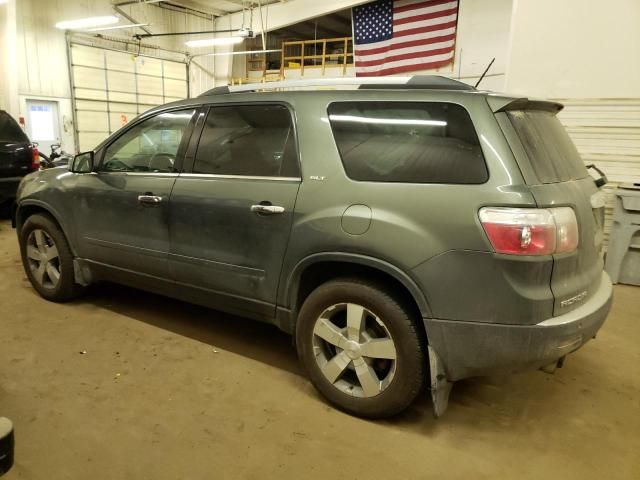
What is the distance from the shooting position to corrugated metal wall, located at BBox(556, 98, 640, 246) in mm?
5520

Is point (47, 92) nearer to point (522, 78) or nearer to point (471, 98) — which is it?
point (522, 78)

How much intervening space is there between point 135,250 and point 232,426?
152 cm

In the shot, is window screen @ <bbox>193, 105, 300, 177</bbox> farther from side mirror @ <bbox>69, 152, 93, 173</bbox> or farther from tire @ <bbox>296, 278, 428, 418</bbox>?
side mirror @ <bbox>69, 152, 93, 173</bbox>

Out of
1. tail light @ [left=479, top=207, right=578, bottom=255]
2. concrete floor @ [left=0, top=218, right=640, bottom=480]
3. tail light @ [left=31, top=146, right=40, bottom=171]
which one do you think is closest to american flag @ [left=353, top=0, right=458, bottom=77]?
tail light @ [left=31, top=146, right=40, bottom=171]

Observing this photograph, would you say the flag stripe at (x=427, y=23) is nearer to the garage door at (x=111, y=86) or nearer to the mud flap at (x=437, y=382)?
the garage door at (x=111, y=86)

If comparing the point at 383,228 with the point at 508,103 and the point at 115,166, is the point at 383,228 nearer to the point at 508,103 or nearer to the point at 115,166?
the point at 508,103

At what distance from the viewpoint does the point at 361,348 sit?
92.7 inches

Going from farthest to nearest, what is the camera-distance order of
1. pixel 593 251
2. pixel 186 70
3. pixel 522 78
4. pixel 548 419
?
pixel 186 70 < pixel 522 78 < pixel 548 419 < pixel 593 251

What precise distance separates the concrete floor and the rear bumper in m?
0.47

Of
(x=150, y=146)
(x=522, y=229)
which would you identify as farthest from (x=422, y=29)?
(x=522, y=229)

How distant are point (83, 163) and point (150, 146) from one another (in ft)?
2.06

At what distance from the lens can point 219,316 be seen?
3.82 meters

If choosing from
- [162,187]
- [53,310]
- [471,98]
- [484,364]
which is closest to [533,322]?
[484,364]

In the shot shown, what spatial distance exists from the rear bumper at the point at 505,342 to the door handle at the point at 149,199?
1927 millimetres
